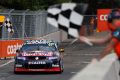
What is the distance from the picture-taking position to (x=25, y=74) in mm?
20547

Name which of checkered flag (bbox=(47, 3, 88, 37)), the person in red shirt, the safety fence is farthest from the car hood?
the person in red shirt

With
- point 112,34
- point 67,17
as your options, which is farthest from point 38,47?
Result: point 112,34

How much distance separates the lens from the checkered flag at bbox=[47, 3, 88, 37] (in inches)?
223

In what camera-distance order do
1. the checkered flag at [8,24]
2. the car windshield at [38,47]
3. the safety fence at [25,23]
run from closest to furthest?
the car windshield at [38,47], the checkered flag at [8,24], the safety fence at [25,23]

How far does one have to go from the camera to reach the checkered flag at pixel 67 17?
5664 millimetres

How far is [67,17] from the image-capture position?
582cm

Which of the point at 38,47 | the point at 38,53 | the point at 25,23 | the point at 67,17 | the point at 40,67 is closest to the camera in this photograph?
the point at 67,17

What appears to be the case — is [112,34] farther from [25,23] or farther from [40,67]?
[25,23]

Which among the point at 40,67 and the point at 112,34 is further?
the point at 40,67

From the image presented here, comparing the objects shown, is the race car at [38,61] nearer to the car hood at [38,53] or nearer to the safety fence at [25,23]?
the car hood at [38,53]

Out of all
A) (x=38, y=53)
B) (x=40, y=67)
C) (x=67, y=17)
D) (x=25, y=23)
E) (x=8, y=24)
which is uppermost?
(x=67, y=17)

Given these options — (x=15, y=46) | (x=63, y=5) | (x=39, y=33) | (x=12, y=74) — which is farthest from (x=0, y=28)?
(x=63, y=5)

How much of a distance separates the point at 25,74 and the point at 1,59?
8.94m

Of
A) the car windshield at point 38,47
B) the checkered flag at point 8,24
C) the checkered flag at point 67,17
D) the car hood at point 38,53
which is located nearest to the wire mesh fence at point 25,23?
the checkered flag at point 8,24
